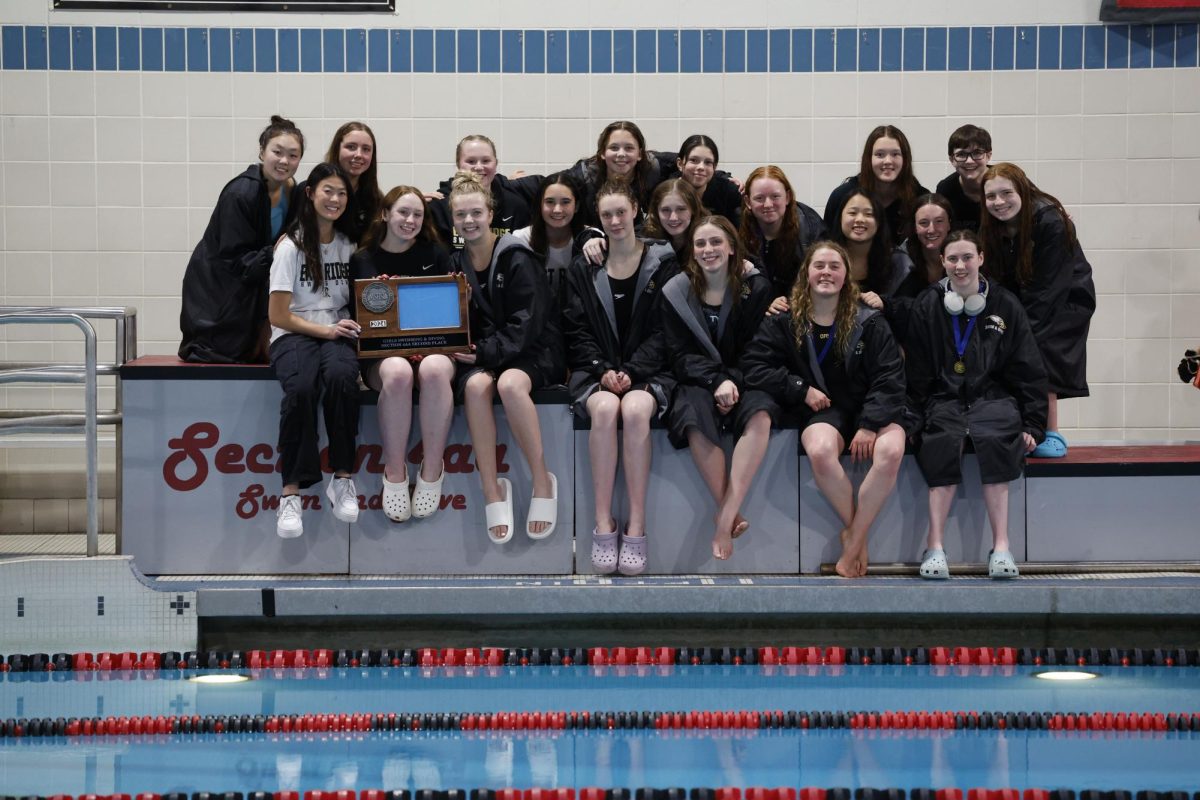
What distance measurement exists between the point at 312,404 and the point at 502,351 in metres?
0.83

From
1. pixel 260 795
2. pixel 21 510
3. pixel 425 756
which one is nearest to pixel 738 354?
pixel 425 756

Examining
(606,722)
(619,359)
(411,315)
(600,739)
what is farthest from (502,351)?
(600,739)

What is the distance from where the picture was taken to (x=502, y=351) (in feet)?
19.9

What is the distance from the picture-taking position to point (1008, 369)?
618 cm

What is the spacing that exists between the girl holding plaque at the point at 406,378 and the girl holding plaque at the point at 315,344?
0.13 metres

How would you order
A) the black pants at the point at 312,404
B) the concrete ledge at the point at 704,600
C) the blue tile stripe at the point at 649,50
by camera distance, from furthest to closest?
1. the blue tile stripe at the point at 649,50
2. the black pants at the point at 312,404
3. the concrete ledge at the point at 704,600

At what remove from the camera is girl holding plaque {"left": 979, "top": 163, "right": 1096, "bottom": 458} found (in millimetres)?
6250

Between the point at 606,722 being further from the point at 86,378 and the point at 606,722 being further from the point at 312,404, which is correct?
the point at 86,378

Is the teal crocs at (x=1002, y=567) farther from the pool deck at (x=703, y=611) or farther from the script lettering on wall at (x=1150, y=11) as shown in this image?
the script lettering on wall at (x=1150, y=11)

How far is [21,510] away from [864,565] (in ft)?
15.6

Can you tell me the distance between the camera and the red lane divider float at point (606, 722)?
4.74 metres

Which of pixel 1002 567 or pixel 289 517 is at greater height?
pixel 289 517

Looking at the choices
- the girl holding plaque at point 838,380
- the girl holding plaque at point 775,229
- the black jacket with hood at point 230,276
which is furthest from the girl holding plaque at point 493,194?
the girl holding plaque at point 838,380

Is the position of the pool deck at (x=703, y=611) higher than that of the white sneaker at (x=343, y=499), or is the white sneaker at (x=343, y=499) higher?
the white sneaker at (x=343, y=499)
